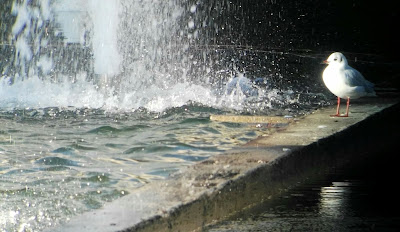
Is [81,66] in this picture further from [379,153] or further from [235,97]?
[379,153]

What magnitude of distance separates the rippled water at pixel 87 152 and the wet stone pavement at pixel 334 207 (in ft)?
3.34

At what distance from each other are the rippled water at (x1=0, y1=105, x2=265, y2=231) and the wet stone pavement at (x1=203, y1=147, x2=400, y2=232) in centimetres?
102

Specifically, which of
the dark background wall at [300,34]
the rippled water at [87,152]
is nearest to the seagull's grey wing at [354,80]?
the rippled water at [87,152]

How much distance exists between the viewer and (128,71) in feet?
43.3

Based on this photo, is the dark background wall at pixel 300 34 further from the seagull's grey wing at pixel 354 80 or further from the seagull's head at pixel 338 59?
the seagull's grey wing at pixel 354 80

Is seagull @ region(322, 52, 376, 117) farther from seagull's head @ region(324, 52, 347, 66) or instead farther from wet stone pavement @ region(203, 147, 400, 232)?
wet stone pavement @ region(203, 147, 400, 232)

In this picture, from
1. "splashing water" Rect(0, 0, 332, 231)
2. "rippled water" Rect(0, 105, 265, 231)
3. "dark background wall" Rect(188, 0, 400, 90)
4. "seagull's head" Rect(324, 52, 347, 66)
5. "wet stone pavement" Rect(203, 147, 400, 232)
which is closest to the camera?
"wet stone pavement" Rect(203, 147, 400, 232)

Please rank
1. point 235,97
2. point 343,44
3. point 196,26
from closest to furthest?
point 235,97
point 343,44
point 196,26

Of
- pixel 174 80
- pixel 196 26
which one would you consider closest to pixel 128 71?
pixel 174 80

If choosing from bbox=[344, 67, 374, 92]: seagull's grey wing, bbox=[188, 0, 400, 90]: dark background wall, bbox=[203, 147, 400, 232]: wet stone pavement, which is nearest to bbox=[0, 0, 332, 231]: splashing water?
bbox=[188, 0, 400, 90]: dark background wall

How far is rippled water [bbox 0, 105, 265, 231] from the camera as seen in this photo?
5168mm

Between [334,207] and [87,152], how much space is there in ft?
8.95

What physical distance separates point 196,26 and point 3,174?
645 inches

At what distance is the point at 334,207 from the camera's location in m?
5.39
